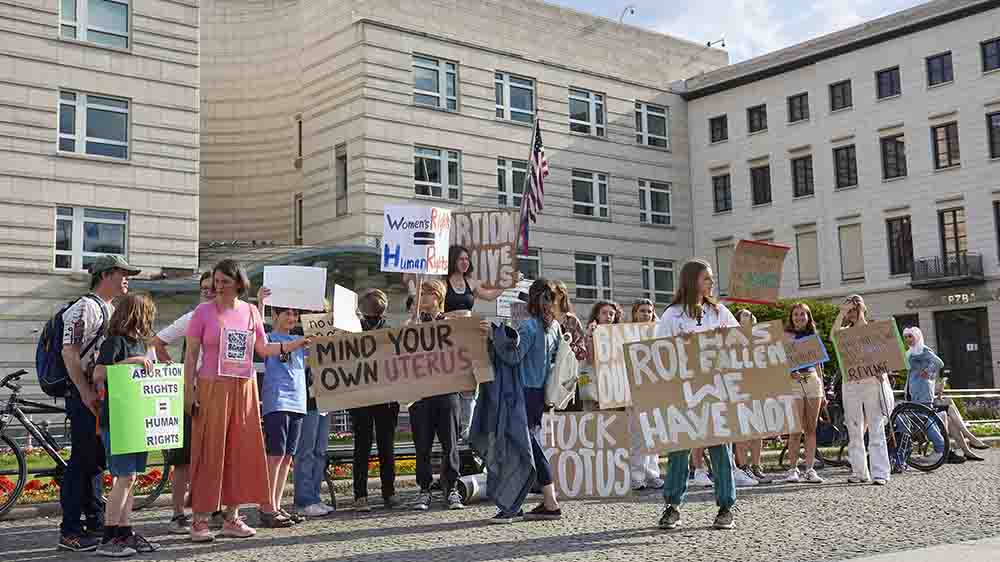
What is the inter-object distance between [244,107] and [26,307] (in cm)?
1406

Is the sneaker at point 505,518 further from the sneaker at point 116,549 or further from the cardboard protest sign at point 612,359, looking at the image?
the sneaker at point 116,549

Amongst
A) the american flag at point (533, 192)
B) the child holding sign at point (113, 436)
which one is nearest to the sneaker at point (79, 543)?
the child holding sign at point (113, 436)

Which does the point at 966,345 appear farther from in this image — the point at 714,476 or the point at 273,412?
the point at 273,412

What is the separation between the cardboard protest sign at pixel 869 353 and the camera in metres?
11.5

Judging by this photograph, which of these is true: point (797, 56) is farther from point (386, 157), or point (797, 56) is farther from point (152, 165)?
point (152, 165)

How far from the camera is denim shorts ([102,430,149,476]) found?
6.95 meters

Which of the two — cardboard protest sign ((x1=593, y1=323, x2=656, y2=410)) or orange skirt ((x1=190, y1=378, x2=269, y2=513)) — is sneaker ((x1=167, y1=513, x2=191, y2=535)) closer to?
orange skirt ((x1=190, y1=378, x2=269, y2=513))

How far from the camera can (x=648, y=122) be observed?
1806 inches

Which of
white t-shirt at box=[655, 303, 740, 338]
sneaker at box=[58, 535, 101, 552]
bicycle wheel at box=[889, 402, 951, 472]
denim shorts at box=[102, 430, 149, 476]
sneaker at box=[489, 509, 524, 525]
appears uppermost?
white t-shirt at box=[655, 303, 740, 338]

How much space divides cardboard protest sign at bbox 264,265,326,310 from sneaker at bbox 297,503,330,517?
1839 mm

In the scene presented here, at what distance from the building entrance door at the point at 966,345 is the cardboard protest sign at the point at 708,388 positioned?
34202 millimetres

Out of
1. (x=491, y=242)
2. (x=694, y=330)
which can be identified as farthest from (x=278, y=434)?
(x=491, y=242)

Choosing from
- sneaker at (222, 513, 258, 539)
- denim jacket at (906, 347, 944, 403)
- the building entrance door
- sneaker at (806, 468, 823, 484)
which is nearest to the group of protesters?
sneaker at (222, 513, 258, 539)

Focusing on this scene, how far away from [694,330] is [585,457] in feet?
6.20
